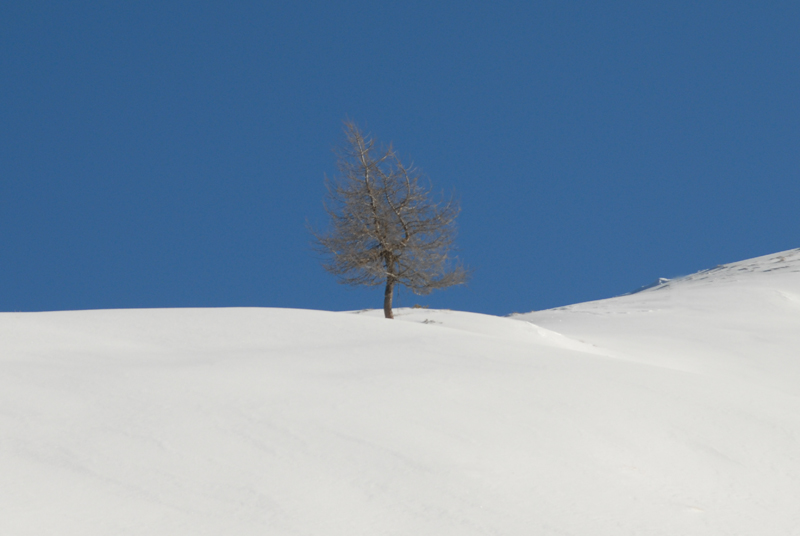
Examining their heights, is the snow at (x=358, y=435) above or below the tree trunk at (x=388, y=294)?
below

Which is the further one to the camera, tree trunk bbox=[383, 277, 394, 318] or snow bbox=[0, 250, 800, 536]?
tree trunk bbox=[383, 277, 394, 318]

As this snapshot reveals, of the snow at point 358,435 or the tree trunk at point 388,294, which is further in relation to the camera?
the tree trunk at point 388,294

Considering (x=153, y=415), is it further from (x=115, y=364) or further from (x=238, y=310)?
(x=238, y=310)

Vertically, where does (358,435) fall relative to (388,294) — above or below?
below

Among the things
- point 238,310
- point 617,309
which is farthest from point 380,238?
point 238,310

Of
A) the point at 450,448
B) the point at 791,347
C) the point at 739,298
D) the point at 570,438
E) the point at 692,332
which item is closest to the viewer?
the point at 450,448

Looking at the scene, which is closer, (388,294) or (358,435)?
(358,435)

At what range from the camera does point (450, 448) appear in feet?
14.3

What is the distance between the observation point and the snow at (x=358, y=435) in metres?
3.55

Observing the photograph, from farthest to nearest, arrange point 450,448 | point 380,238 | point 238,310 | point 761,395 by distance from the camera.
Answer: point 380,238 < point 238,310 < point 761,395 < point 450,448

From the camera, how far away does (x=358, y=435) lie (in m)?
4.37

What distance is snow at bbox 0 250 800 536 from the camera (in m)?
3.55

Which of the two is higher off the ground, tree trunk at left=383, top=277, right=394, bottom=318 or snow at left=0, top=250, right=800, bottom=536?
tree trunk at left=383, top=277, right=394, bottom=318

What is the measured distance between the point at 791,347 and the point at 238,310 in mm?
9892
